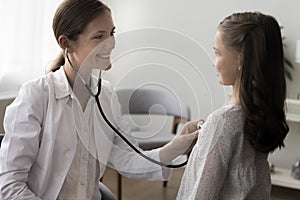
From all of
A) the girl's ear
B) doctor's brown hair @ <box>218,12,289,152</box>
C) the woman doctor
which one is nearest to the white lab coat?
the woman doctor

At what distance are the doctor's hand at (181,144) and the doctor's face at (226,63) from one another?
137mm

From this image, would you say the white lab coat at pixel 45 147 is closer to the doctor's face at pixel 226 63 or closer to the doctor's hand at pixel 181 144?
the doctor's hand at pixel 181 144

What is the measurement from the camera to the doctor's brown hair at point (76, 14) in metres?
1.29

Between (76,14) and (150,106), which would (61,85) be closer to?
(76,14)

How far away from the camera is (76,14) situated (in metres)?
1.30

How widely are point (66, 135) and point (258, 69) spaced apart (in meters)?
0.53

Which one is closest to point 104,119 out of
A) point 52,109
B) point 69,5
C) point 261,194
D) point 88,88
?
point 88,88

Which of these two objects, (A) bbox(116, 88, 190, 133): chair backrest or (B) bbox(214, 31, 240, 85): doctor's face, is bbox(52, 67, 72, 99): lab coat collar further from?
(B) bbox(214, 31, 240, 85): doctor's face

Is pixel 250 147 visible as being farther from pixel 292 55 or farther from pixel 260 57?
pixel 292 55

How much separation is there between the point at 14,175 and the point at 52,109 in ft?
0.65

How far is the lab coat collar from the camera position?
1.38 meters

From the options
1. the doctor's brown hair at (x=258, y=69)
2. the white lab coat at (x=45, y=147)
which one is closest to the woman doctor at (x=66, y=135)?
the white lab coat at (x=45, y=147)

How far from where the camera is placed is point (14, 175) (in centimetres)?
131

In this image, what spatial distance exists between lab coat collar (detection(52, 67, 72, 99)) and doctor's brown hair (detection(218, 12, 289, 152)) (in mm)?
447
